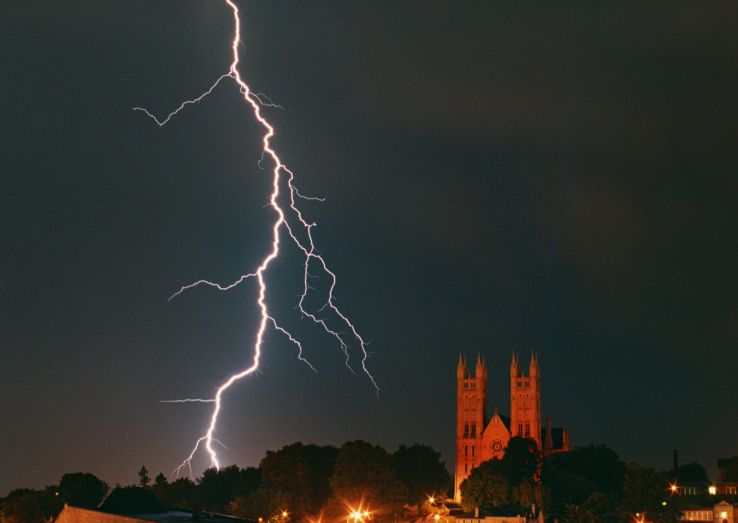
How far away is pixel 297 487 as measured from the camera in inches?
4486

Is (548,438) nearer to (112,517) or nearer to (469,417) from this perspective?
(469,417)

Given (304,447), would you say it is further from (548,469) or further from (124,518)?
(124,518)

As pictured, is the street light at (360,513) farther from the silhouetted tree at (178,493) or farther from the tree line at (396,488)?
the silhouetted tree at (178,493)

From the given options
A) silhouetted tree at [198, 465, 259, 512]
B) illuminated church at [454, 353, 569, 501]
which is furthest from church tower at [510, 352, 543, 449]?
silhouetted tree at [198, 465, 259, 512]

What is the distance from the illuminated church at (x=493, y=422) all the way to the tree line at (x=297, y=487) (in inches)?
726

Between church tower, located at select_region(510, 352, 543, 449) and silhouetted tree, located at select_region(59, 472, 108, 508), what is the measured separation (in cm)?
5299

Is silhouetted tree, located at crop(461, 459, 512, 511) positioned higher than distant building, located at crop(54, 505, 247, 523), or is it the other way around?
silhouetted tree, located at crop(461, 459, 512, 511)

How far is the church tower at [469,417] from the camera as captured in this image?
155 metres

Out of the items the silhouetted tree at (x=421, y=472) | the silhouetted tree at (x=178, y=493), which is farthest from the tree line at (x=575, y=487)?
the silhouetted tree at (x=178, y=493)

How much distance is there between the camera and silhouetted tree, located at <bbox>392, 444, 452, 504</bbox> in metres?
130

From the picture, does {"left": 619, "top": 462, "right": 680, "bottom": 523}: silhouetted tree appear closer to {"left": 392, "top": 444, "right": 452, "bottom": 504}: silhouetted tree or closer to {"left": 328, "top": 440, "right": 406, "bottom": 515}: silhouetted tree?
{"left": 328, "top": 440, "right": 406, "bottom": 515}: silhouetted tree

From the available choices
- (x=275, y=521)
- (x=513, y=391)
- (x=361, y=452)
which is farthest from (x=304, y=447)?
(x=513, y=391)

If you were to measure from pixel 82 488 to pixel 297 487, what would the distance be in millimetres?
29123

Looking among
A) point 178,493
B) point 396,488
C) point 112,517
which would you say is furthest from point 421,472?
point 112,517
